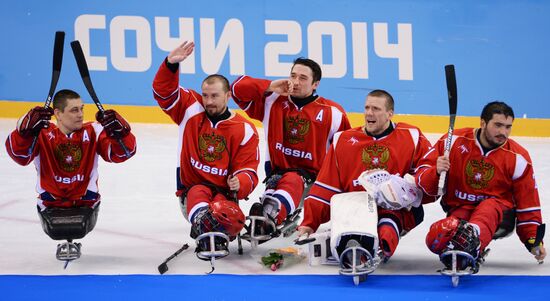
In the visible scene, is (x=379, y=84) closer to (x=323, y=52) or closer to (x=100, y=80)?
(x=323, y=52)

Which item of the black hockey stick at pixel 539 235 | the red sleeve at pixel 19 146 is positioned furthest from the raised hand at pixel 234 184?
the black hockey stick at pixel 539 235

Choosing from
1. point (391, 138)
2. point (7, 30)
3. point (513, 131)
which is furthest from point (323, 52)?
point (391, 138)

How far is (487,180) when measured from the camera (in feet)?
16.4

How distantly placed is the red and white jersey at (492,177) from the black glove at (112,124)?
1457 millimetres

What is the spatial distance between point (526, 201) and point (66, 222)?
227 centimetres

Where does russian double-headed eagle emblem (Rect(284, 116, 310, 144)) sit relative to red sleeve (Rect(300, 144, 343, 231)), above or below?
above

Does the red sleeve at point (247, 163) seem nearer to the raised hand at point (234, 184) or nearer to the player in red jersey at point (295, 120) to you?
the raised hand at point (234, 184)

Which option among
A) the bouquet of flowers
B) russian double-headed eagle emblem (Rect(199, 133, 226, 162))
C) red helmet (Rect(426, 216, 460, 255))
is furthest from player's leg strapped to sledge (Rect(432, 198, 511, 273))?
russian double-headed eagle emblem (Rect(199, 133, 226, 162))

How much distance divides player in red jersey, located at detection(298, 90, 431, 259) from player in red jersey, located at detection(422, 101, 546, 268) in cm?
13

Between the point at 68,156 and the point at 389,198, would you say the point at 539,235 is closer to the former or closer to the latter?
the point at 389,198

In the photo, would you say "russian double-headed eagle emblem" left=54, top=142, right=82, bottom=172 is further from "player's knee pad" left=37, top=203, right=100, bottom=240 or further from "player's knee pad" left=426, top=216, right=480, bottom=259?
"player's knee pad" left=426, top=216, right=480, bottom=259

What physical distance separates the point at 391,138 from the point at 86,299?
1708mm

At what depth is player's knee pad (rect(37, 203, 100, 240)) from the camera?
16.8 feet

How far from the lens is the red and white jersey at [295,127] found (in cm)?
579
